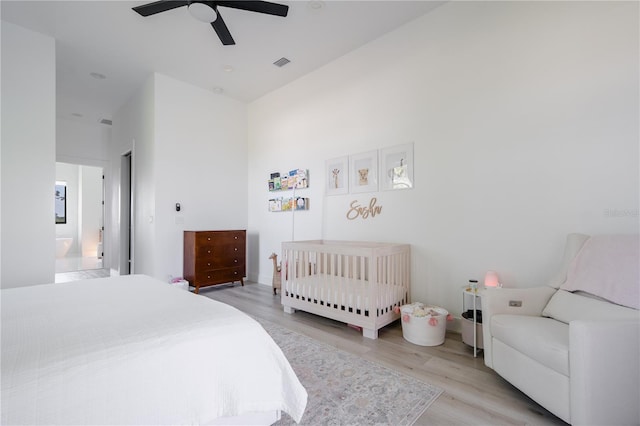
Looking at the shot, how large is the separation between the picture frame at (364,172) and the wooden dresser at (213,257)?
201 cm

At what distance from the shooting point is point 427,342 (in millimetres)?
2252

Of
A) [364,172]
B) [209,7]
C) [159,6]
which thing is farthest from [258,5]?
[364,172]

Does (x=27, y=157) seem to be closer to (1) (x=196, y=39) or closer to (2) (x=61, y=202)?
(1) (x=196, y=39)

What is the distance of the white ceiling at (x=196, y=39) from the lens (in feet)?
8.93

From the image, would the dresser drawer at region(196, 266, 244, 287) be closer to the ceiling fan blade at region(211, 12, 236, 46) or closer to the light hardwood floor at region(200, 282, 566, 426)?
the light hardwood floor at region(200, 282, 566, 426)

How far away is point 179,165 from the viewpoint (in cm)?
405

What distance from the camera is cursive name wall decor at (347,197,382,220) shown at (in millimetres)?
3152

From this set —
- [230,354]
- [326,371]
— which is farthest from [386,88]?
[230,354]

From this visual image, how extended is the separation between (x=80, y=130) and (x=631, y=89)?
7616 millimetres

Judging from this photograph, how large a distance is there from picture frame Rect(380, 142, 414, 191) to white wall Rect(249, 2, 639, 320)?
73mm

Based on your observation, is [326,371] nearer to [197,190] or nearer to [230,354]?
[230,354]

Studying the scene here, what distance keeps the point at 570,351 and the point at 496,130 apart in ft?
5.73

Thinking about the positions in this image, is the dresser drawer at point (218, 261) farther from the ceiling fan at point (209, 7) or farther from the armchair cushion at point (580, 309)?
the armchair cushion at point (580, 309)

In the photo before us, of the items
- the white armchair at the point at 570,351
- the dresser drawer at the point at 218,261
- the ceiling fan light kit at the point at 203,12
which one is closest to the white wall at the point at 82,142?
the dresser drawer at the point at 218,261
